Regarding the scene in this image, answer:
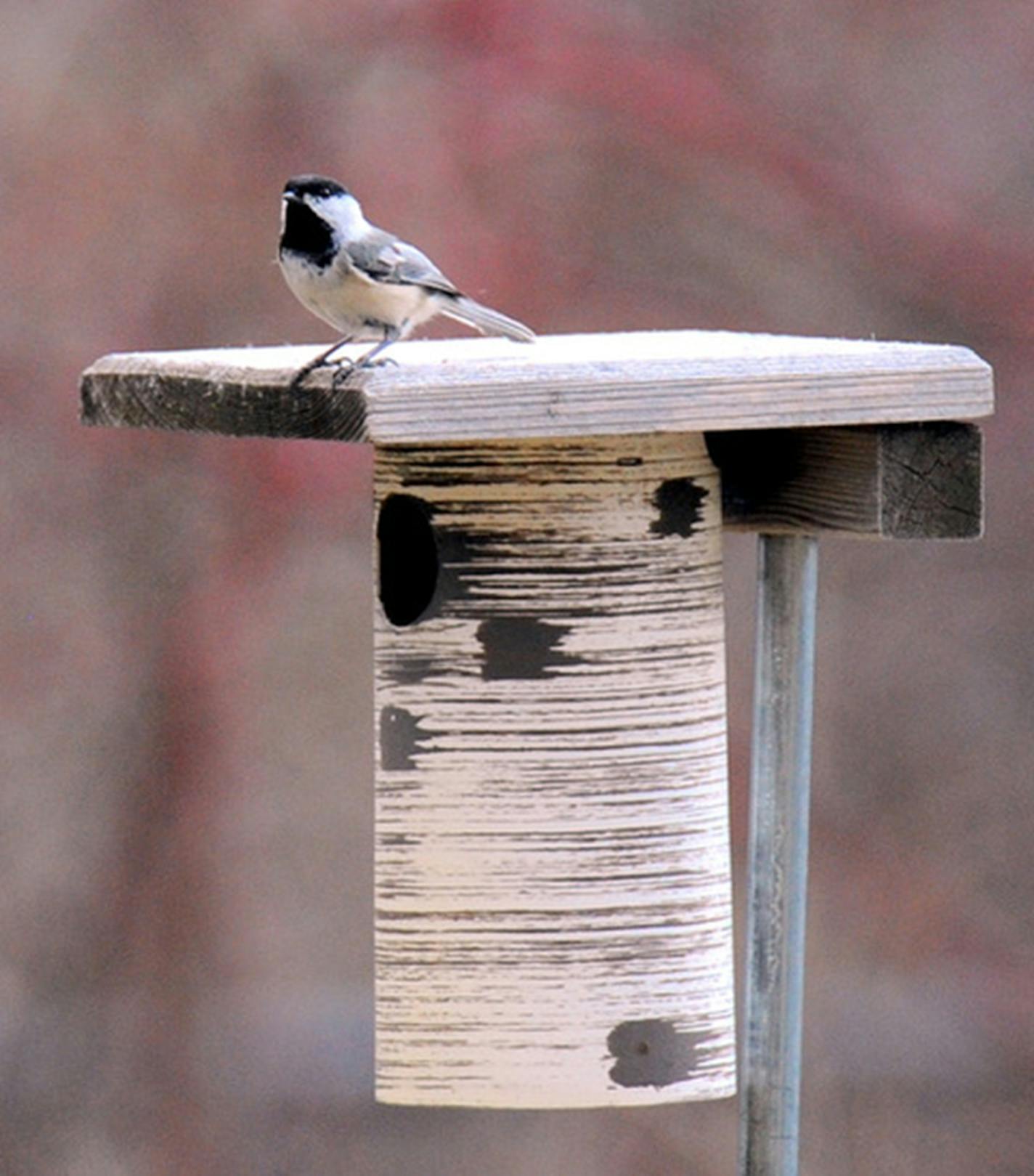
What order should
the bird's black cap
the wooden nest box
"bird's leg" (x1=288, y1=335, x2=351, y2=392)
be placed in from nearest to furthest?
"bird's leg" (x1=288, y1=335, x2=351, y2=392) → the wooden nest box → the bird's black cap

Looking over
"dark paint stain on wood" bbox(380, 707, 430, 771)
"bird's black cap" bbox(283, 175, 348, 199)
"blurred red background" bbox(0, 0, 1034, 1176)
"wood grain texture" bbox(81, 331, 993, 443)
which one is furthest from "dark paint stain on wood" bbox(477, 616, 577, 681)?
"blurred red background" bbox(0, 0, 1034, 1176)

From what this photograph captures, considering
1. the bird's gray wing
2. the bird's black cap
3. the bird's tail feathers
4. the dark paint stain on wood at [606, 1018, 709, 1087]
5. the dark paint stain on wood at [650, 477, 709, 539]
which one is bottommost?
the dark paint stain on wood at [606, 1018, 709, 1087]

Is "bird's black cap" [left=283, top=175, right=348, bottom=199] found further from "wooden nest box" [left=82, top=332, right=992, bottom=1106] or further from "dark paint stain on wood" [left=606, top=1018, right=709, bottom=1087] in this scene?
"dark paint stain on wood" [left=606, top=1018, right=709, bottom=1087]

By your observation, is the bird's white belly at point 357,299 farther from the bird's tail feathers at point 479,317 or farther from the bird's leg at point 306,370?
the bird's leg at point 306,370

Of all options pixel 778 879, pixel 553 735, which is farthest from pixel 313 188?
pixel 778 879

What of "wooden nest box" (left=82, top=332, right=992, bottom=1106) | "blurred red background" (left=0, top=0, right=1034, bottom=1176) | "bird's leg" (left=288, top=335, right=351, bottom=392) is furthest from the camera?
"blurred red background" (left=0, top=0, right=1034, bottom=1176)

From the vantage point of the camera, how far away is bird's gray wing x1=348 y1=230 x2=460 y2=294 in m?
3.33

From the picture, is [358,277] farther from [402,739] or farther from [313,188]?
[402,739]

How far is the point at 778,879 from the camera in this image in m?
3.39

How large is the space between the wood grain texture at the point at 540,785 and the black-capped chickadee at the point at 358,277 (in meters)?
0.17

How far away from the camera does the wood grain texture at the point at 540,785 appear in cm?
322

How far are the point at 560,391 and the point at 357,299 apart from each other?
408 mm

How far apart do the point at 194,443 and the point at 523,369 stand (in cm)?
268

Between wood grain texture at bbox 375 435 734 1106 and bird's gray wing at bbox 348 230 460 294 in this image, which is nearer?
wood grain texture at bbox 375 435 734 1106
